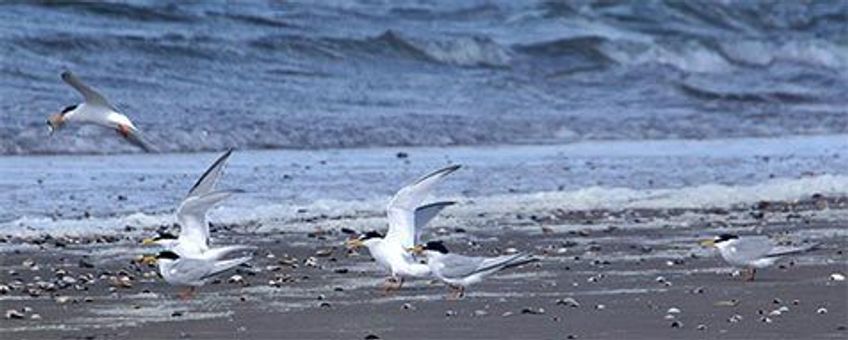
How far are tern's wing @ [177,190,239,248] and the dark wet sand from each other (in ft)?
0.69

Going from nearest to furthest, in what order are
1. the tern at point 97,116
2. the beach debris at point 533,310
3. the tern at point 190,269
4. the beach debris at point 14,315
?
1. the beach debris at point 14,315
2. the beach debris at point 533,310
3. the tern at point 190,269
4. the tern at point 97,116

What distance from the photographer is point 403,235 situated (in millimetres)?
8672

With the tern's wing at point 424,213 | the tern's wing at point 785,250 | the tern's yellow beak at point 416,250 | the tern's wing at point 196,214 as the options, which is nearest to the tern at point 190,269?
the tern's wing at point 196,214

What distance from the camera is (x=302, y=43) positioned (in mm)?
20156

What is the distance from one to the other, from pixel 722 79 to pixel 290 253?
13131 mm

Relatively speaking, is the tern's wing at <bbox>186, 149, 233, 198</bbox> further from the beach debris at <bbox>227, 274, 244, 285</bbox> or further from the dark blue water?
the dark blue water

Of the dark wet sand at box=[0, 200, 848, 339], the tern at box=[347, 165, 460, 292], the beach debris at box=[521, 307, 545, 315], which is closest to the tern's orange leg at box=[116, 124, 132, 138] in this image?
the dark wet sand at box=[0, 200, 848, 339]

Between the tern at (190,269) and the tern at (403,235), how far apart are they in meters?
0.58

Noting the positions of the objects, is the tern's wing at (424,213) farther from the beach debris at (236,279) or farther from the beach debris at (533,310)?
the beach debris at (533,310)

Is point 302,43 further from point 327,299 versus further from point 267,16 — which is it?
point 327,299

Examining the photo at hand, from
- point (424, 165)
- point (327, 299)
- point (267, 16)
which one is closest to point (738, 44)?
point (267, 16)

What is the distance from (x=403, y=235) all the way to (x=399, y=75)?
1063 cm

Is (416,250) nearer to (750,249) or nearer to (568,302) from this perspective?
(568,302)

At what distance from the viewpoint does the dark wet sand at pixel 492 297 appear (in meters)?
7.23
